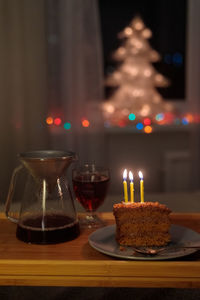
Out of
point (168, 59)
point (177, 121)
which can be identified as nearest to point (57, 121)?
point (177, 121)

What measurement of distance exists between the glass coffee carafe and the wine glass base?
8 cm

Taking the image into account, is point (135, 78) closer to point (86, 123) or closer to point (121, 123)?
point (121, 123)

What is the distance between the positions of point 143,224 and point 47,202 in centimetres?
21

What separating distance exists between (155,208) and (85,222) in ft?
0.78

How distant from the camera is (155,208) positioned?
2.86 ft

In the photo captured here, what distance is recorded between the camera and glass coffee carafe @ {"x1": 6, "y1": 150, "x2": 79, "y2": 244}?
34.4 inches

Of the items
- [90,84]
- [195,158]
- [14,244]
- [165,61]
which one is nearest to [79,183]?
[14,244]

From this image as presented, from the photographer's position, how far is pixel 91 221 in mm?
1049

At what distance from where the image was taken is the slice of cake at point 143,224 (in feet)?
2.84

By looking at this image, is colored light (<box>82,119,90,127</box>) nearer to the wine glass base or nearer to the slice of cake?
the wine glass base

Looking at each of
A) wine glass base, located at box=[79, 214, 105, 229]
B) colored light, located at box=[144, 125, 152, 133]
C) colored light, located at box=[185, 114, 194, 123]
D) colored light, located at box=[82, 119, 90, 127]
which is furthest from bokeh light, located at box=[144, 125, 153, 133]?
wine glass base, located at box=[79, 214, 105, 229]

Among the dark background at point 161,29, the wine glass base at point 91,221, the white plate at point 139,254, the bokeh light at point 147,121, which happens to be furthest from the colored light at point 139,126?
the white plate at point 139,254

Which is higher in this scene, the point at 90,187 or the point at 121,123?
the point at 121,123

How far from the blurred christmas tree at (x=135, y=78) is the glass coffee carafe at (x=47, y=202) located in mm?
1910
